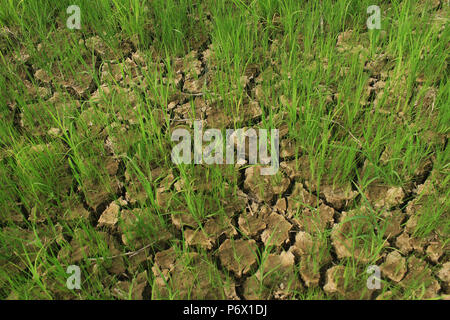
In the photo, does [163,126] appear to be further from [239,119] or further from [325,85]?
[325,85]

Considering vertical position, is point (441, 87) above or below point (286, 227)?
above

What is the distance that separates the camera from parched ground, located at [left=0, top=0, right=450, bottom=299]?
1214mm

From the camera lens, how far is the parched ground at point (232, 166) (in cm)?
121

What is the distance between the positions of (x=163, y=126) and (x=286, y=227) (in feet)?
2.12

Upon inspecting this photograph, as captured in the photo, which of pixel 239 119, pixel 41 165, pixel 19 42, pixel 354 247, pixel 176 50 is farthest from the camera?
pixel 19 42

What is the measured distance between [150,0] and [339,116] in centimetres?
112

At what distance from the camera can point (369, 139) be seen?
4.75 feet

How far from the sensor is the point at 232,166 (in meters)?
1.41

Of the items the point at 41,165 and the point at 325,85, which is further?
the point at 325,85
